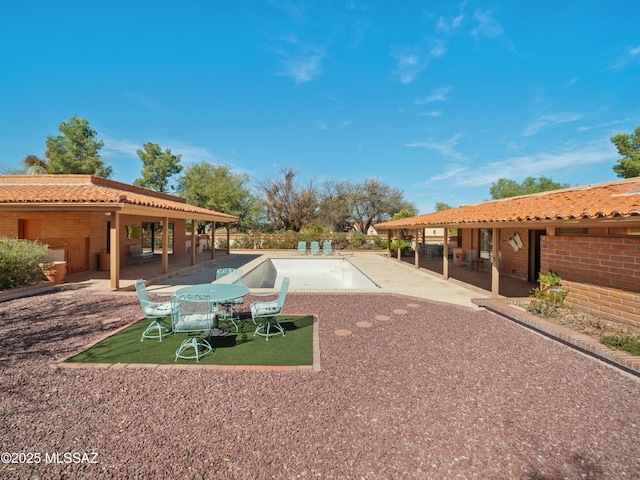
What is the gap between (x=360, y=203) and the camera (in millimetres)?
39750

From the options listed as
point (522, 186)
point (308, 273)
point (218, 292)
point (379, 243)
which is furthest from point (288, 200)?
point (522, 186)

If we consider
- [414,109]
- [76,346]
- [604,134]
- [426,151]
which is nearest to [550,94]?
[414,109]

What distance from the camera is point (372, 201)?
39844mm

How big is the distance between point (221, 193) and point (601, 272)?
99.1 ft

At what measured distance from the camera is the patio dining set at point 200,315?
4703mm

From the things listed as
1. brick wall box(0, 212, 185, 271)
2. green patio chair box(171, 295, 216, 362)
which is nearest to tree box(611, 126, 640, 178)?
green patio chair box(171, 295, 216, 362)

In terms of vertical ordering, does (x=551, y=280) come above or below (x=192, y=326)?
above

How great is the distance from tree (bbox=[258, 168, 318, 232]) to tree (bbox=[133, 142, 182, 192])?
13462 mm

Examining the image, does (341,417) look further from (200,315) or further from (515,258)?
(515,258)

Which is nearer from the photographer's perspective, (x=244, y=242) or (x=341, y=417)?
(x=341, y=417)

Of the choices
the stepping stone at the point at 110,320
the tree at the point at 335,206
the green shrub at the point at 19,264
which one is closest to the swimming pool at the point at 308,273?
the stepping stone at the point at 110,320

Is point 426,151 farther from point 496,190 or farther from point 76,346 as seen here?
point 496,190

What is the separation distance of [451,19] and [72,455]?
16.5m

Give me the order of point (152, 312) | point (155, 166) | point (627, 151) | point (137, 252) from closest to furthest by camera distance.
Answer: point (152, 312) < point (137, 252) < point (627, 151) < point (155, 166)
